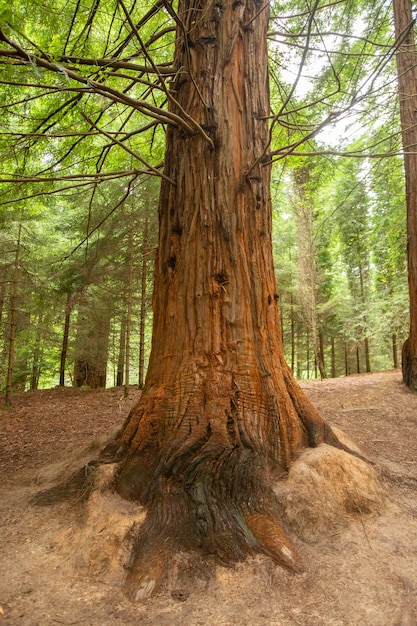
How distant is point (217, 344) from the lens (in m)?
2.57

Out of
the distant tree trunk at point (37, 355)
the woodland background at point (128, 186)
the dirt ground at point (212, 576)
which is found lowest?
the dirt ground at point (212, 576)

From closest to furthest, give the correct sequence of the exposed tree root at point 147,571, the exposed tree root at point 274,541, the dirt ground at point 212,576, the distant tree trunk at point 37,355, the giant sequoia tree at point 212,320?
the dirt ground at point 212,576 < the exposed tree root at point 147,571 < the exposed tree root at point 274,541 < the giant sequoia tree at point 212,320 < the distant tree trunk at point 37,355

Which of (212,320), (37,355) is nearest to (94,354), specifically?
(37,355)

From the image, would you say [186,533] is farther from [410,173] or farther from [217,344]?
[410,173]

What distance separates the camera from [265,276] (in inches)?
111

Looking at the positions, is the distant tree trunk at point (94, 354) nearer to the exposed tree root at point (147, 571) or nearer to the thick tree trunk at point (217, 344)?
the thick tree trunk at point (217, 344)

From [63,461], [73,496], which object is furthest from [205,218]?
[63,461]

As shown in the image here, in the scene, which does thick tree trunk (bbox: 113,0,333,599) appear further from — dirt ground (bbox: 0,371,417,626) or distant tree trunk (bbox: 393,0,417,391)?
distant tree trunk (bbox: 393,0,417,391)

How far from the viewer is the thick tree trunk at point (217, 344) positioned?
215 centimetres

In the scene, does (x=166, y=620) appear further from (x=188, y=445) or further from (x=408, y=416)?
(x=408, y=416)

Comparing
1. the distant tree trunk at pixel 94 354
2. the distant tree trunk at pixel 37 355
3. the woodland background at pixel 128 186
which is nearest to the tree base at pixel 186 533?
the woodland background at pixel 128 186

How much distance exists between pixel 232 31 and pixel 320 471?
3603 millimetres

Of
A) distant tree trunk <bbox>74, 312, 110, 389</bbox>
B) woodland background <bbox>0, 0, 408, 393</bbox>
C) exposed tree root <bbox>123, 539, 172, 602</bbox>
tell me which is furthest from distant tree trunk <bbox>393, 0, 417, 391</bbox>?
distant tree trunk <bbox>74, 312, 110, 389</bbox>

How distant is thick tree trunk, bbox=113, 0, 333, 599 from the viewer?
2.15 meters
